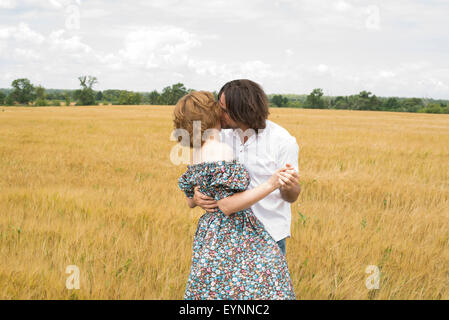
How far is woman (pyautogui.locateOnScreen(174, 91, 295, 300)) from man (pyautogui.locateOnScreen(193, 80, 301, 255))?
4.4 inches

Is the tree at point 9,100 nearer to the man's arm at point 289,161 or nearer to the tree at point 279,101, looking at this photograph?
the tree at point 279,101

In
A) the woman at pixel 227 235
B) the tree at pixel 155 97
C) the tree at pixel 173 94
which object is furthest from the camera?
the tree at pixel 155 97

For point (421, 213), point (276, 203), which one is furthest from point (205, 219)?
point (421, 213)

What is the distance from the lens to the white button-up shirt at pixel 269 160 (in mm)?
2184

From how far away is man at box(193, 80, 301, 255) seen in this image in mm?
1996

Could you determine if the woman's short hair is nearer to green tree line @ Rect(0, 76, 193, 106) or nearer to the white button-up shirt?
the white button-up shirt

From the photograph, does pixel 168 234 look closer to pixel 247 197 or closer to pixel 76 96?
pixel 247 197

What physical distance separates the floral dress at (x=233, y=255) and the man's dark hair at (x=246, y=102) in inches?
10.1

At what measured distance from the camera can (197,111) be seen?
1916 mm

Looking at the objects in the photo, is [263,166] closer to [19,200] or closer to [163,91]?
[19,200]

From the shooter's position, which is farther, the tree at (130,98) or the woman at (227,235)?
the tree at (130,98)

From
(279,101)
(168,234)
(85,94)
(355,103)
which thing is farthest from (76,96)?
(168,234)

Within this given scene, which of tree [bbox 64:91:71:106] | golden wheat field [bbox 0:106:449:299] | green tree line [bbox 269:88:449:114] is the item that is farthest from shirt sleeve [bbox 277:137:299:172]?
tree [bbox 64:91:71:106]

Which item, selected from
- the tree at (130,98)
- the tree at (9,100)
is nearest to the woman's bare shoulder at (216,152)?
the tree at (130,98)
